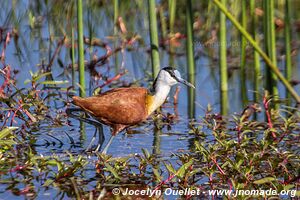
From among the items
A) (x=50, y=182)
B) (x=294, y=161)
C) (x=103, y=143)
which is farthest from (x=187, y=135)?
(x=50, y=182)

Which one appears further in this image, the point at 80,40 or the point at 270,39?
the point at 270,39

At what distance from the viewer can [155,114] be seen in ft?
26.0

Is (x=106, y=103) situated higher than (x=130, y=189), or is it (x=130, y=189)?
(x=106, y=103)

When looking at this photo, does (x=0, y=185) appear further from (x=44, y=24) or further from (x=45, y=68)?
(x=44, y=24)

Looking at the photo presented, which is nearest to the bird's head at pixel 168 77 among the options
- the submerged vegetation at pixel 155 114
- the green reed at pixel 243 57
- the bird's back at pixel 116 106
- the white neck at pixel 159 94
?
the white neck at pixel 159 94

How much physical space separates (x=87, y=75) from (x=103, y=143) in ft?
6.95

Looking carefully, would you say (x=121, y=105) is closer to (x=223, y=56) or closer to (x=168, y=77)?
(x=168, y=77)

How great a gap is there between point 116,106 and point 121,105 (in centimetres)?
4

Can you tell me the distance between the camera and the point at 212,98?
894 cm

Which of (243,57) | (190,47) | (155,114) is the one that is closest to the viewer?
(155,114)

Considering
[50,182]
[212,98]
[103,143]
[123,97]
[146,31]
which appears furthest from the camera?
[146,31]

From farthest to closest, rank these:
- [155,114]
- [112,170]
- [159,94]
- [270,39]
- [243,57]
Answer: [243,57] → [270,39] → [155,114] → [159,94] → [112,170]

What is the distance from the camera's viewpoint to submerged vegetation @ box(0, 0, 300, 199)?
585 centimetres

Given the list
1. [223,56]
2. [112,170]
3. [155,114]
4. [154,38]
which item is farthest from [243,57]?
[112,170]
